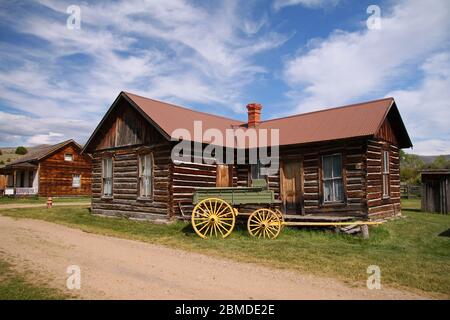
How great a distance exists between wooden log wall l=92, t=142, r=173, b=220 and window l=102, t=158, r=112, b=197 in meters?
0.23

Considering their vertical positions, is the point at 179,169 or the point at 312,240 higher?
the point at 179,169

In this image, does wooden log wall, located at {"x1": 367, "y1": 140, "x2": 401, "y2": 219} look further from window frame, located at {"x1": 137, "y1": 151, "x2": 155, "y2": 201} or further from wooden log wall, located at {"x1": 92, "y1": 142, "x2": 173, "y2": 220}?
window frame, located at {"x1": 137, "y1": 151, "x2": 155, "y2": 201}

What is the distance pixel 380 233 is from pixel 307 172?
4.10 meters

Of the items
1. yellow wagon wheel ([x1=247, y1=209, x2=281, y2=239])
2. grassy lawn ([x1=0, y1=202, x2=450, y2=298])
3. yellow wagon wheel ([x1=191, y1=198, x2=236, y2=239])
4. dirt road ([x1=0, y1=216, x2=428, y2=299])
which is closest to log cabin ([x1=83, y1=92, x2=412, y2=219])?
grassy lawn ([x1=0, y1=202, x2=450, y2=298])

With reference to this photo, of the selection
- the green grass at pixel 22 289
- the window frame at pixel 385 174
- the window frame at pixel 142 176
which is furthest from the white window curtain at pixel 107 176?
the window frame at pixel 385 174

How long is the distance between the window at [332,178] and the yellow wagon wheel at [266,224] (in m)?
3.49

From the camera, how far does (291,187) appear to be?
15.9 m

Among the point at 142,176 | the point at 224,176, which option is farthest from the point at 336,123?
the point at 142,176

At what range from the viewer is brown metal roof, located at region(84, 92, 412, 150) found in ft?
47.7

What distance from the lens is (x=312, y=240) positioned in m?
11.4

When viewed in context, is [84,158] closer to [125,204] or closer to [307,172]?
[125,204]

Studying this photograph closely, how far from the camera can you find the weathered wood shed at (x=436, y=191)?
19.4 metres
